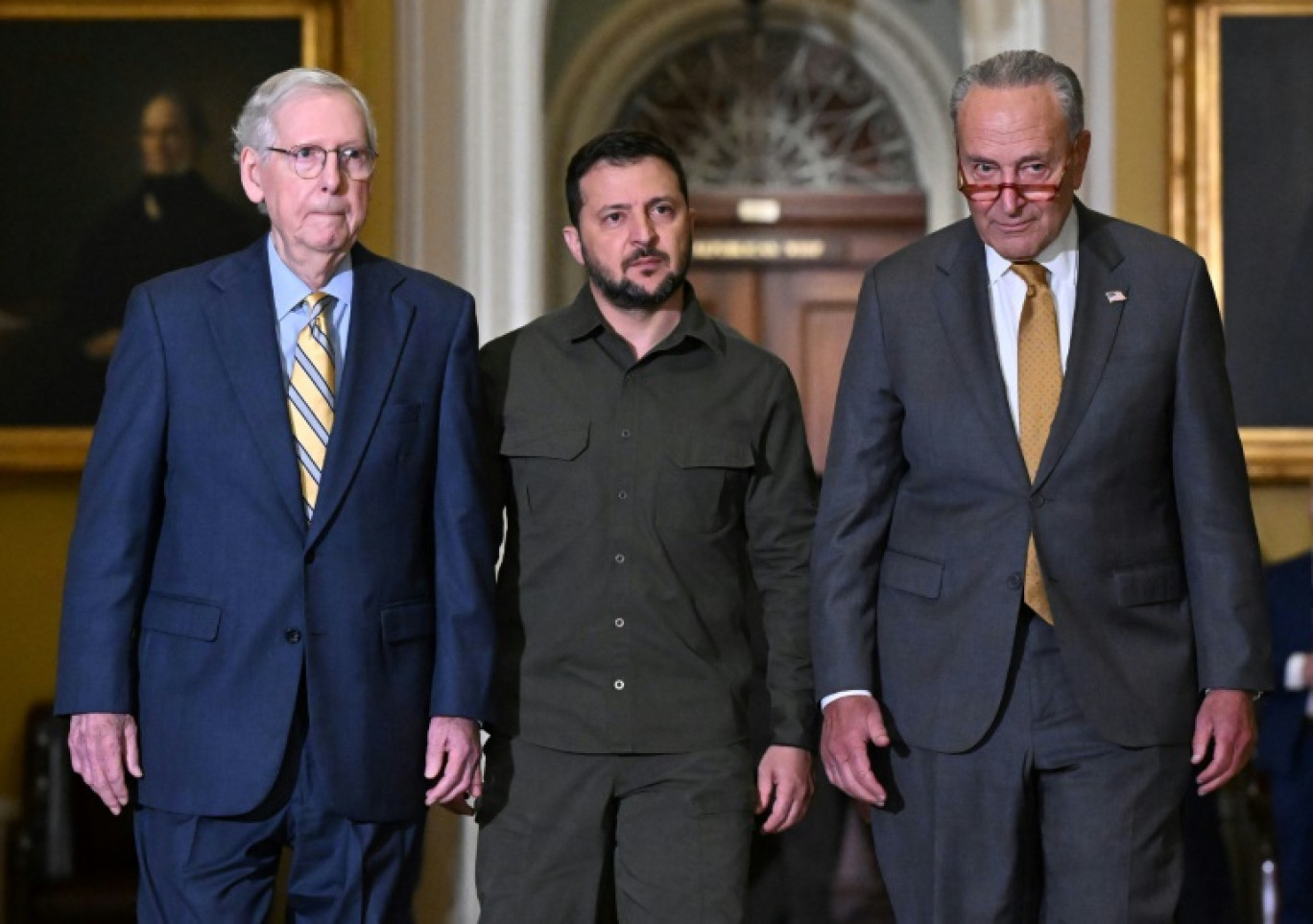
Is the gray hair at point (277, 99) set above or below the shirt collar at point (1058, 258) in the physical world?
above

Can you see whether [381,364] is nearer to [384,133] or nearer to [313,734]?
[313,734]

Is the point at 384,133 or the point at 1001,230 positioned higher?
the point at 384,133

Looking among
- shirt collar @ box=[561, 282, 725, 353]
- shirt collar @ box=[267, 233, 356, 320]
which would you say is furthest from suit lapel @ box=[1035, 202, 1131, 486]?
shirt collar @ box=[267, 233, 356, 320]

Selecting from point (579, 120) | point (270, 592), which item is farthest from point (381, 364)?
point (579, 120)

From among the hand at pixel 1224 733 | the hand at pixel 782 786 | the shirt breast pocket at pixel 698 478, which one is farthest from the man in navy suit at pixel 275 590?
the hand at pixel 1224 733

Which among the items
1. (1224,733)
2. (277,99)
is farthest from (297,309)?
(1224,733)

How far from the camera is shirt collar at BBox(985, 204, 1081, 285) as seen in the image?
3.28 metres

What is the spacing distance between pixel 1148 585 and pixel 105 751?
1.70m

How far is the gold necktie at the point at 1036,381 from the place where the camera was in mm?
3197

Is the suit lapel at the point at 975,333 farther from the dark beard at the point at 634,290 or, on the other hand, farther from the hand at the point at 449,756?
the hand at the point at 449,756

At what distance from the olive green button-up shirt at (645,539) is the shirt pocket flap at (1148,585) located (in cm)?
62

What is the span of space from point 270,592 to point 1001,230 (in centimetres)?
133

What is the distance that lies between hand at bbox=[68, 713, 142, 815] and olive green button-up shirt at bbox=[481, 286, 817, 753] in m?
0.67

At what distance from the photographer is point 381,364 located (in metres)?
3.21
